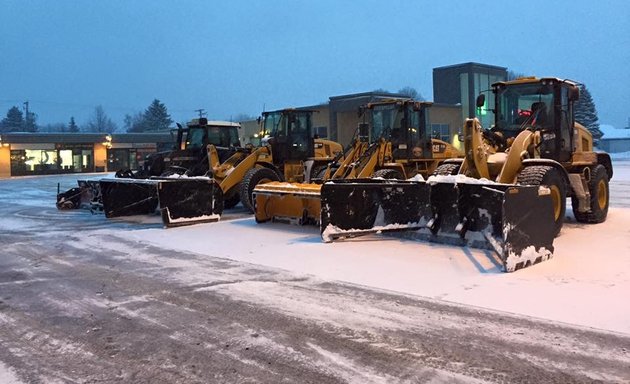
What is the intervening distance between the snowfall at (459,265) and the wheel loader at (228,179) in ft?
3.19

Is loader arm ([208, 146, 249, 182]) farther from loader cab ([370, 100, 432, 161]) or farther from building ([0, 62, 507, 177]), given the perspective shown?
building ([0, 62, 507, 177])

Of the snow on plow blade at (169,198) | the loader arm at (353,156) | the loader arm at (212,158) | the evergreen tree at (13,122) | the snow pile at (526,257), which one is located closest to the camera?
the snow pile at (526,257)

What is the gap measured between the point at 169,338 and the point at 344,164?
384 inches

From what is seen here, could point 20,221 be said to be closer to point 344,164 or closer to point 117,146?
point 344,164

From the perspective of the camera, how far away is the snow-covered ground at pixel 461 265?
5.76 m

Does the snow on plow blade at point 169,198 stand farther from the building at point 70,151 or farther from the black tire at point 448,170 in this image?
the building at point 70,151

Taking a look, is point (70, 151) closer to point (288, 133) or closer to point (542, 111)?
point (288, 133)

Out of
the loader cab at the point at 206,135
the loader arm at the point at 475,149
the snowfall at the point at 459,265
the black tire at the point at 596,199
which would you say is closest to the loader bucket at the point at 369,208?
the snowfall at the point at 459,265

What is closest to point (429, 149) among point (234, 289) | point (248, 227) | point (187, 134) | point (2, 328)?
point (248, 227)

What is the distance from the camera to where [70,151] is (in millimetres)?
52250

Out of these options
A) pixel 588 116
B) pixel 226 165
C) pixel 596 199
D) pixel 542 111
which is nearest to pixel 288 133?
pixel 226 165

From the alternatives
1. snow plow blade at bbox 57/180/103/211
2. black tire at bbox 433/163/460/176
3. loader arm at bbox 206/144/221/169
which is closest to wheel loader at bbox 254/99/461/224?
black tire at bbox 433/163/460/176

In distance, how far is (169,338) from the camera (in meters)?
5.00

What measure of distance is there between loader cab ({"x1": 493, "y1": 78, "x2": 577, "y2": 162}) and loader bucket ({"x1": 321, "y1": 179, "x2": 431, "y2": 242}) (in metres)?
2.93
